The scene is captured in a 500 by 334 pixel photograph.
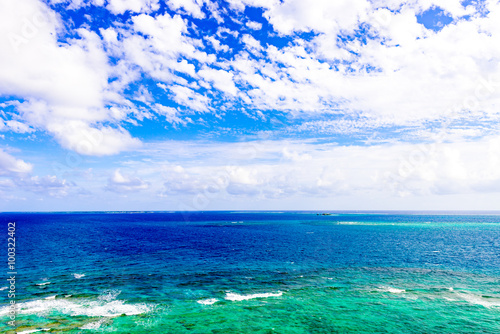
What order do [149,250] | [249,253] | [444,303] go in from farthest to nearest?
[149,250] → [249,253] → [444,303]

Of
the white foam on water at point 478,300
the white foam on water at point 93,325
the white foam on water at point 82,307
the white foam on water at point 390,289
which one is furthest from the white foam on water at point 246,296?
the white foam on water at point 478,300

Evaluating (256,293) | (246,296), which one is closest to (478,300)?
(256,293)

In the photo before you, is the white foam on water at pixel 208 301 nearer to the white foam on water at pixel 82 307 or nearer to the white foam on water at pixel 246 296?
the white foam on water at pixel 246 296

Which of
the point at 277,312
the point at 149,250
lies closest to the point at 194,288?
the point at 277,312

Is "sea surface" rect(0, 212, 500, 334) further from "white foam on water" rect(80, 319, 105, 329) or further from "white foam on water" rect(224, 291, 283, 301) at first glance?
"white foam on water" rect(224, 291, 283, 301)

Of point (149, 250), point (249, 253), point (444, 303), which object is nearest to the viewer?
point (444, 303)

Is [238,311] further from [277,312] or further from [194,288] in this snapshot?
[194,288]
